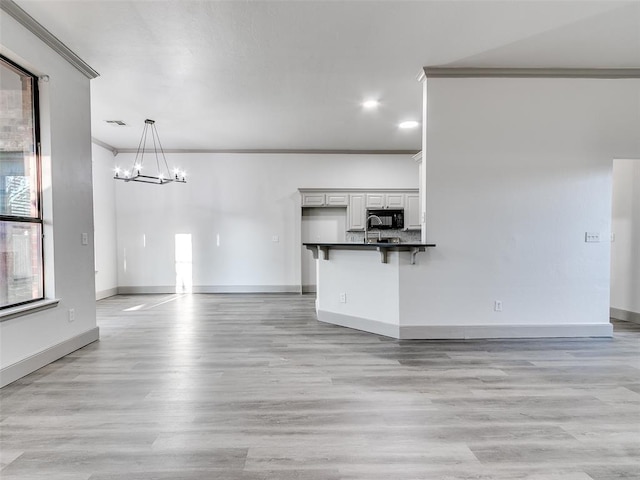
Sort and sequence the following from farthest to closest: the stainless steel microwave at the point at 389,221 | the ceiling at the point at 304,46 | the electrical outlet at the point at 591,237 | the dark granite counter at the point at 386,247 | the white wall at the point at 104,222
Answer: the stainless steel microwave at the point at 389,221
the white wall at the point at 104,222
the electrical outlet at the point at 591,237
the dark granite counter at the point at 386,247
the ceiling at the point at 304,46

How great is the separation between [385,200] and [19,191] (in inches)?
214

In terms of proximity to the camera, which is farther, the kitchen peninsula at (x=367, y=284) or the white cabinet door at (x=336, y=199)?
the white cabinet door at (x=336, y=199)

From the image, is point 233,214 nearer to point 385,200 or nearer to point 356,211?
point 356,211

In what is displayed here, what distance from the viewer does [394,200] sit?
640 centimetres

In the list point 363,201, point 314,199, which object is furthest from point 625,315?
point 314,199

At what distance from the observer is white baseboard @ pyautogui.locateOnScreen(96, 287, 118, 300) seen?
19.1 feet

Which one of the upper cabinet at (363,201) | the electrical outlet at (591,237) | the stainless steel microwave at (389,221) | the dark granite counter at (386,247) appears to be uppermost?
the upper cabinet at (363,201)

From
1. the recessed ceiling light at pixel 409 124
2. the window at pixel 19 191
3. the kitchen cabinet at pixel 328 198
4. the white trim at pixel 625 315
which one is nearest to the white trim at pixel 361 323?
the kitchen cabinet at pixel 328 198

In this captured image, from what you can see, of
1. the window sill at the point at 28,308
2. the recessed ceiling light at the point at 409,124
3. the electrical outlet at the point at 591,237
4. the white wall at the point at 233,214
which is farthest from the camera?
the white wall at the point at 233,214

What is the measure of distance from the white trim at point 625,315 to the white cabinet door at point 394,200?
11.9 feet

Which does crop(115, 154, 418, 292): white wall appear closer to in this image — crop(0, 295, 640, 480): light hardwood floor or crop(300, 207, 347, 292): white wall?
crop(300, 207, 347, 292): white wall

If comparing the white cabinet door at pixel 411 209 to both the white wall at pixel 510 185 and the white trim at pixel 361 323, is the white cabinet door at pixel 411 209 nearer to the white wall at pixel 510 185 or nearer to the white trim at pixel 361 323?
the white wall at pixel 510 185

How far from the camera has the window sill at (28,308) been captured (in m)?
2.42

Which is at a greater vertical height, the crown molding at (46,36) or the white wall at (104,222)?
the crown molding at (46,36)
